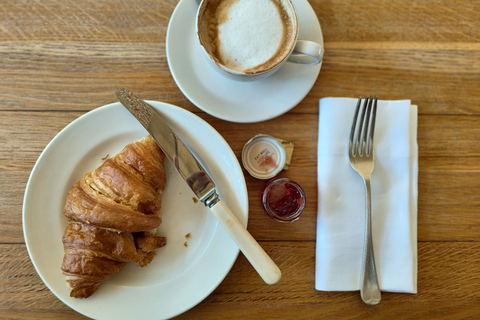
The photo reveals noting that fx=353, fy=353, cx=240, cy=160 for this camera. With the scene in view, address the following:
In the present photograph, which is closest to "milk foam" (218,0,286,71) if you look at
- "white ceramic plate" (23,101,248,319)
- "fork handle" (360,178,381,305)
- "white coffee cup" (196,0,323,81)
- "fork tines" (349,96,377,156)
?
"white coffee cup" (196,0,323,81)

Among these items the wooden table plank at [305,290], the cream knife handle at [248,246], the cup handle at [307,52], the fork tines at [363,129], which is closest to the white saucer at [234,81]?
the cup handle at [307,52]

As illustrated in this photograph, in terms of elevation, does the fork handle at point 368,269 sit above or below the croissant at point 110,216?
below

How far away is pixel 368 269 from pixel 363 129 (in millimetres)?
477

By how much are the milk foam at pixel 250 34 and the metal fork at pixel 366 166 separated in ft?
1.21

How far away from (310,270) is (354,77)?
2.35 ft

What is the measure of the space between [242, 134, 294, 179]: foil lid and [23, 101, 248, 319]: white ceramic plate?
0.42 ft

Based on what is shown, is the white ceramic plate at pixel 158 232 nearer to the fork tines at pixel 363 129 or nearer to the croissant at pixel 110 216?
the croissant at pixel 110 216

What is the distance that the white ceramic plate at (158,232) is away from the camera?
1104 millimetres

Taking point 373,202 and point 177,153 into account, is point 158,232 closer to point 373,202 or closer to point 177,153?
point 177,153

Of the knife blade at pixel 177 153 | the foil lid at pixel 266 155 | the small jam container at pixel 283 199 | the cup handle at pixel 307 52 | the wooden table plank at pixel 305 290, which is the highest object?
the cup handle at pixel 307 52

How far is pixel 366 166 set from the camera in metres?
1.22

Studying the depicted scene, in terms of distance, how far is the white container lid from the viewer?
124 cm

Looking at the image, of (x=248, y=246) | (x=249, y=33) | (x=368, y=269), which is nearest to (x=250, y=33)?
(x=249, y=33)

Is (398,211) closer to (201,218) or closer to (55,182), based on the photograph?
(201,218)
